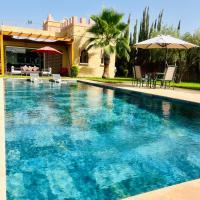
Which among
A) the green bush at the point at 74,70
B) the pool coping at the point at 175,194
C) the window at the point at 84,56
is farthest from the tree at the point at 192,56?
the pool coping at the point at 175,194

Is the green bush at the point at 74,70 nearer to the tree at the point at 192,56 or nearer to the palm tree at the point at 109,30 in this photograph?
the palm tree at the point at 109,30

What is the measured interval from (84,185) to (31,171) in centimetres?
83

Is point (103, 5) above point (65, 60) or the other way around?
above

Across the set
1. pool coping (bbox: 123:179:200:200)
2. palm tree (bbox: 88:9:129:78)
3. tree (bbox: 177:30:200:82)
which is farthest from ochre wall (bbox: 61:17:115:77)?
pool coping (bbox: 123:179:200:200)

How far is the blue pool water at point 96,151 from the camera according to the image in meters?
3.00

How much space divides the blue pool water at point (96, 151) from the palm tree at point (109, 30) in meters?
14.4

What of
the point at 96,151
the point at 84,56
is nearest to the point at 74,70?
the point at 84,56

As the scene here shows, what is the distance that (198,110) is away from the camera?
7.70m

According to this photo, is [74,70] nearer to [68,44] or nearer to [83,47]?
[83,47]

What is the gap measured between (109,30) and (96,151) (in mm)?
18276

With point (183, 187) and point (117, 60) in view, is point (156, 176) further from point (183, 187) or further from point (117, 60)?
point (117, 60)

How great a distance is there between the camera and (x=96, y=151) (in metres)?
4.27

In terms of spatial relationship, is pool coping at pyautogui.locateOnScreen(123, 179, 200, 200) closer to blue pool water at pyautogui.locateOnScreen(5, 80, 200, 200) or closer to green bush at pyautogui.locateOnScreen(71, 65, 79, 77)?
blue pool water at pyautogui.locateOnScreen(5, 80, 200, 200)

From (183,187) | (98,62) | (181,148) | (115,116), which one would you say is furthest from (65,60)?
(183,187)
